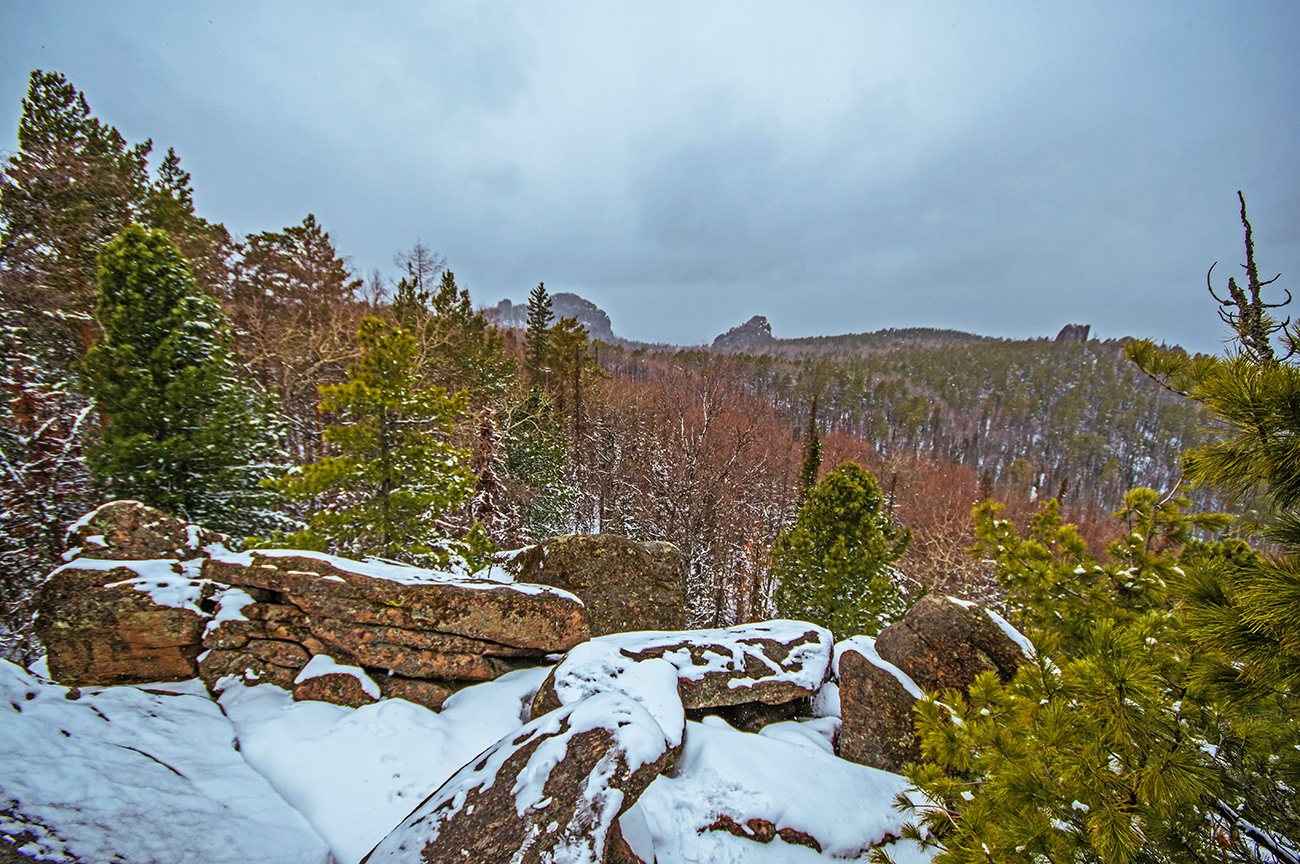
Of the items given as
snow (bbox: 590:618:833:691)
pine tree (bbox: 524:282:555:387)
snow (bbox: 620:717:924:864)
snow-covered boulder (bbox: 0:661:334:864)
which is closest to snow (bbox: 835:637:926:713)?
snow (bbox: 590:618:833:691)

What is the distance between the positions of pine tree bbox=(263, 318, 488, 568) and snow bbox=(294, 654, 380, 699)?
284cm

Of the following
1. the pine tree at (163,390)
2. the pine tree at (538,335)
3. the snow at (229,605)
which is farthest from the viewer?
Answer: the pine tree at (538,335)

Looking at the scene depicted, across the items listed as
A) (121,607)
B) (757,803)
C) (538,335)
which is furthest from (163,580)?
(538,335)

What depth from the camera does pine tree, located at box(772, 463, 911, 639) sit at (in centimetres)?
1067

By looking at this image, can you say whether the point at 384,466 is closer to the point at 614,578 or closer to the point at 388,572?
the point at 388,572

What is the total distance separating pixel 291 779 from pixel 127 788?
4.24 ft

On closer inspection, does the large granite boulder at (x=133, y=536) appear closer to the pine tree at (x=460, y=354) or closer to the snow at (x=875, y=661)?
the snow at (x=875, y=661)

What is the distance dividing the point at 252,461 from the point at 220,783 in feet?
24.2

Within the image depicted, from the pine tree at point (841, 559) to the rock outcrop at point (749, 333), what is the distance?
159 metres

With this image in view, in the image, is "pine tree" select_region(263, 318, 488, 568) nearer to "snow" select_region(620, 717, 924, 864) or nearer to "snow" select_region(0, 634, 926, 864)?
"snow" select_region(0, 634, 926, 864)

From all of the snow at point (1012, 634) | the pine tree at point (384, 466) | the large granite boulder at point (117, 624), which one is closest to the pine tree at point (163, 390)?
the pine tree at point (384, 466)

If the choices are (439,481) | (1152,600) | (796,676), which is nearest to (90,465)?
(439,481)

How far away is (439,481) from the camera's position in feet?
29.0

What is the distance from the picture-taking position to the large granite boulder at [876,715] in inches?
217
